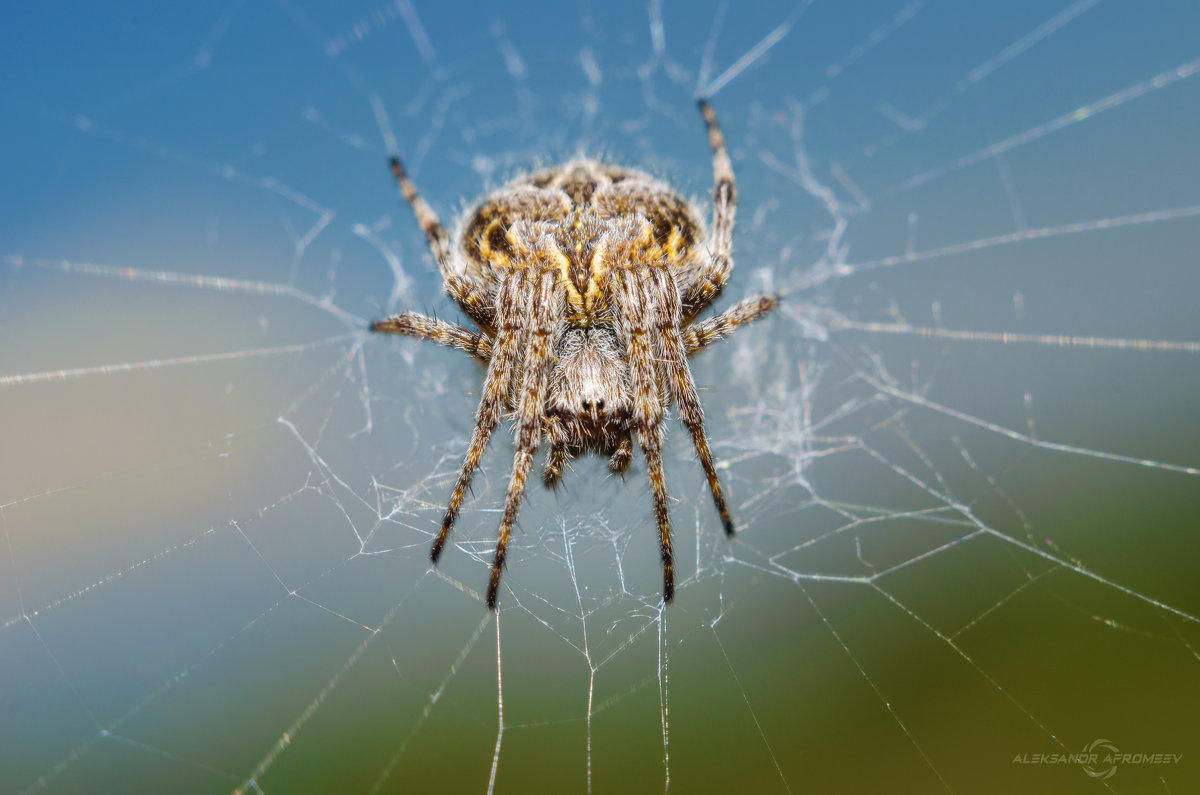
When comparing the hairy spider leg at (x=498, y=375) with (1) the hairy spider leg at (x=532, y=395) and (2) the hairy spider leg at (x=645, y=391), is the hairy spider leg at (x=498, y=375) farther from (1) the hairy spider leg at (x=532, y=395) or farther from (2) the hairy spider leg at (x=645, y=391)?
(2) the hairy spider leg at (x=645, y=391)

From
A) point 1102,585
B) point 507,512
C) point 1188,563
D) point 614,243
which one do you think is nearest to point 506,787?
point 507,512

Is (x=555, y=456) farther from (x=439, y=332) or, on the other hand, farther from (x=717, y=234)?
(x=717, y=234)

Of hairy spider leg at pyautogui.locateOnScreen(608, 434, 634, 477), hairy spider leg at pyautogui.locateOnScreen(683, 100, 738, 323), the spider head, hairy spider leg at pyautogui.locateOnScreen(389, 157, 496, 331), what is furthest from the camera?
hairy spider leg at pyautogui.locateOnScreen(683, 100, 738, 323)

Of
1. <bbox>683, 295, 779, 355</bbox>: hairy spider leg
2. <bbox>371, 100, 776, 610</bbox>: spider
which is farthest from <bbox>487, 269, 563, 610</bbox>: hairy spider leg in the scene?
<bbox>683, 295, 779, 355</bbox>: hairy spider leg

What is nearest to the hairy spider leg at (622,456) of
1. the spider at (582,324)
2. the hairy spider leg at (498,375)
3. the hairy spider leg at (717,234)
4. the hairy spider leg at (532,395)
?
the spider at (582,324)

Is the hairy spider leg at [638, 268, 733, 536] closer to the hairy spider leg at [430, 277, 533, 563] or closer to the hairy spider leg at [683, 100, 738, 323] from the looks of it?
the hairy spider leg at [683, 100, 738, 323]

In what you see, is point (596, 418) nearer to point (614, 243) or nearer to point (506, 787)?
point (614, 243)
